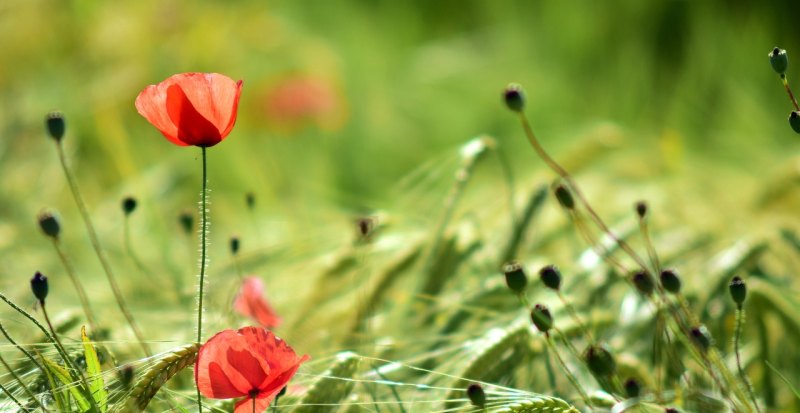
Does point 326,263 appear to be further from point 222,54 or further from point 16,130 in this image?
point 222,54

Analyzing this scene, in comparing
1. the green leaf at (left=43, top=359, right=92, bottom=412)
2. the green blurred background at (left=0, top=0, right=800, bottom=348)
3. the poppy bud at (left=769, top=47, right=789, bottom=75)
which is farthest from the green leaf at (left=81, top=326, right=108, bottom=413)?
the green blurred background at (left=0, top=0, right=800, bottom=348)

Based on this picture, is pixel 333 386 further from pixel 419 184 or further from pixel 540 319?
pixel 419 184

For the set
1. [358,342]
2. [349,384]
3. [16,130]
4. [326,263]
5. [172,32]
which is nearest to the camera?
[349,384]

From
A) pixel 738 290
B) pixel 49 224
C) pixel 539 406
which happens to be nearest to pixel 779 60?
pixel 738 290

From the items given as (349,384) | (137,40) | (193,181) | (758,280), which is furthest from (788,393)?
(137,40)

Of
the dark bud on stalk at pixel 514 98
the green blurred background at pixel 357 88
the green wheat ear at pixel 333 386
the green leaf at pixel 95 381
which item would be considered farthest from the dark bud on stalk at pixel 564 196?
the green blurred background at pixel 357 88

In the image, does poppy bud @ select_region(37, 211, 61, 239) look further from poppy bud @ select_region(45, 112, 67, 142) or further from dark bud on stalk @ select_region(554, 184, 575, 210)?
dark bud on stalk @ select_region(554, 184, 575, 210)
